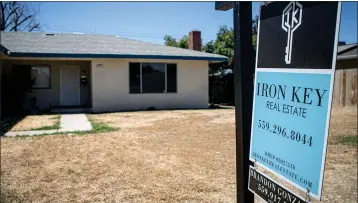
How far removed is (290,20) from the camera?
6.43ft

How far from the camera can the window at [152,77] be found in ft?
55.5

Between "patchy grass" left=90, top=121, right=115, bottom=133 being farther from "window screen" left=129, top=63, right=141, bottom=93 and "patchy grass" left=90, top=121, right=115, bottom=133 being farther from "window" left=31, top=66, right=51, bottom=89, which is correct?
"window" left=31, top=66, right=51, bottom=89

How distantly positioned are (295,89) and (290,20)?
1.35 feet

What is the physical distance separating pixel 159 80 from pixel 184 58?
1.76 m

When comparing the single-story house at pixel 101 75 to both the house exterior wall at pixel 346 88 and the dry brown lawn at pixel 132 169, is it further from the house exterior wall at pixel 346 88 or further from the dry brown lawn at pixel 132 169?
the dry brown lawn at pixel 132 169

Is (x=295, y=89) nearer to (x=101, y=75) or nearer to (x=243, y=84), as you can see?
(x=243, y=84)

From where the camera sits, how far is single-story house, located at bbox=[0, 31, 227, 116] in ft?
52.6

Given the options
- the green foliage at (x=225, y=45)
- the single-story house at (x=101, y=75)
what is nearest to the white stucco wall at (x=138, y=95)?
the single-story house at (x=101, y=75)

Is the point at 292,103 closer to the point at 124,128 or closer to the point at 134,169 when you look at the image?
the point at 134,169

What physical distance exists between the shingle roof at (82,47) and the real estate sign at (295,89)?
14310 millimetres

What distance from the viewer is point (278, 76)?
2.08 metres

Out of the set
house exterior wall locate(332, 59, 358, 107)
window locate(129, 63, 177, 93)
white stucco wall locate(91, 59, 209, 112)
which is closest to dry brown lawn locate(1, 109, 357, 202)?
white stucco wall locate(91, 59, 209, 112)

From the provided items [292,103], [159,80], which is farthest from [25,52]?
[292,103]

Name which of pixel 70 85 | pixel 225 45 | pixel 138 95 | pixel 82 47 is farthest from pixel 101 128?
pixel 225 45
